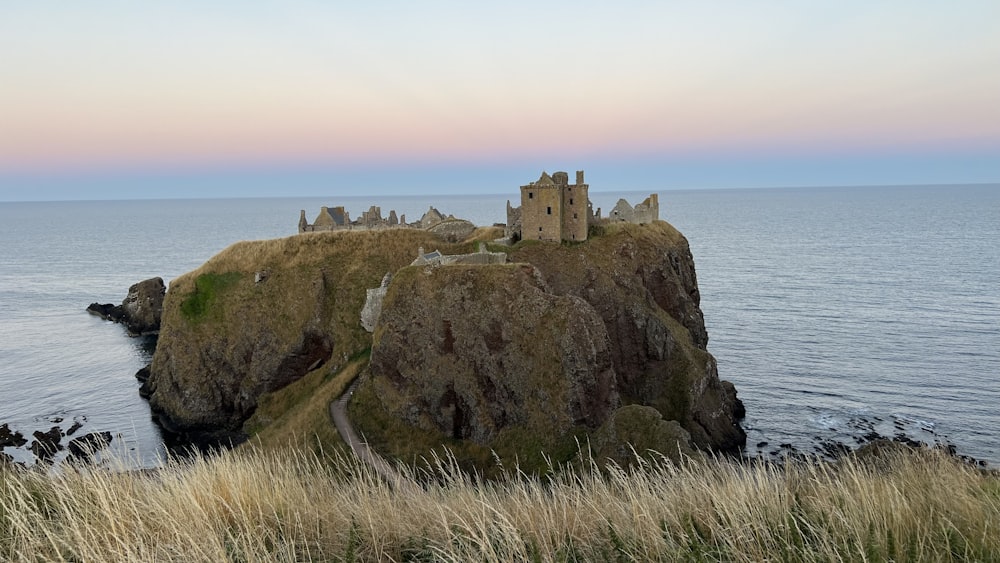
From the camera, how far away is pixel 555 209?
58.4 metres

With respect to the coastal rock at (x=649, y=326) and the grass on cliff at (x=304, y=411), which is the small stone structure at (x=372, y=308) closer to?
the grass on cliff at (x=304, y=411)

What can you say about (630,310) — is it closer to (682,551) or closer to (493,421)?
(493,421)

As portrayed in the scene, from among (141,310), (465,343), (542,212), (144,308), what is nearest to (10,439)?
(465,343)

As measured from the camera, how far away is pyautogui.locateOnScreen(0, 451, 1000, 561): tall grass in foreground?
6457 millimetres

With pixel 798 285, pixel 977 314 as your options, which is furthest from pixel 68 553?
pixel 798 285

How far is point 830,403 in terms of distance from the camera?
57.5 m

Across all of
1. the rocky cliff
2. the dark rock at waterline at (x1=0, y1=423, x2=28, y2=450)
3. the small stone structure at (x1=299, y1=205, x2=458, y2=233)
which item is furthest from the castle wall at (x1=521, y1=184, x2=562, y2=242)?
the dark rock at waterline at (x1=0, y1=423, x2=28, y2=450)

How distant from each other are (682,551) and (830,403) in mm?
60528

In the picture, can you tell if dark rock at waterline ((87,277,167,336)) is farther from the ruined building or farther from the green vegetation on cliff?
the ruined building

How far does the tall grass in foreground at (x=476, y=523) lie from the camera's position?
6.46m

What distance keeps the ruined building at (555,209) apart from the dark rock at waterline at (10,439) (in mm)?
49073

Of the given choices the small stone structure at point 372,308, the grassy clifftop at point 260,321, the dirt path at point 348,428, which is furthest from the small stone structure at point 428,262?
the dirt path at point 348,428

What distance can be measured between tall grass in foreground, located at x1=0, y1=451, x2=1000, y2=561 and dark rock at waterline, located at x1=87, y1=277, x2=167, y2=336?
9290 centimetres

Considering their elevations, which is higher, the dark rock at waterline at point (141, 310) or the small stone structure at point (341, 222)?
the small stone structure at point (341, 222)
